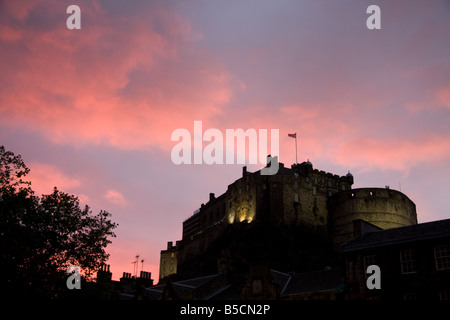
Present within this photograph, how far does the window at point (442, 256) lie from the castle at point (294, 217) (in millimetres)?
47424

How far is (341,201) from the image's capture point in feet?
309

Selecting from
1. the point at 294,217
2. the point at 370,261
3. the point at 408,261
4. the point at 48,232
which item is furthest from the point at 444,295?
the point at 294,217

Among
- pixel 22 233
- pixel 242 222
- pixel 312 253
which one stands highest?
pixel 242 222

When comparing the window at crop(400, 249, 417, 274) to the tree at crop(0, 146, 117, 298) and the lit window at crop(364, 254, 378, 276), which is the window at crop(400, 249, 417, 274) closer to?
the lit window at crop(364, 254, 378, 276)

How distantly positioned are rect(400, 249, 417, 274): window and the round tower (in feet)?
178

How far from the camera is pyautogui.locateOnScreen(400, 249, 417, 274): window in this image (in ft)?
111

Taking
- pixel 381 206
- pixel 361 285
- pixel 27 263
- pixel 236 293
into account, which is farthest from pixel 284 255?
pixel 27 263

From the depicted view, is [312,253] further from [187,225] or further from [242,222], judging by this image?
[187,225]

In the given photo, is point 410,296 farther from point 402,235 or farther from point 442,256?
point 402,235

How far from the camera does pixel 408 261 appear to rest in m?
34.1

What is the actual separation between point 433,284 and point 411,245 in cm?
290

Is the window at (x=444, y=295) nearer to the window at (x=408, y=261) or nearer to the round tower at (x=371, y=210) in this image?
the window at (x=408, y=261)

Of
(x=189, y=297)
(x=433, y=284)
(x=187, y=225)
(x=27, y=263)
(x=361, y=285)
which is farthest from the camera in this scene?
(x=187, y=225)

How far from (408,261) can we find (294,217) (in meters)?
58.0
